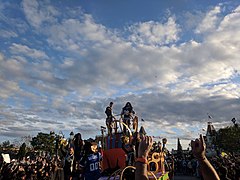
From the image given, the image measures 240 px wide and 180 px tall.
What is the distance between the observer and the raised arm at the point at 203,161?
2424 mm

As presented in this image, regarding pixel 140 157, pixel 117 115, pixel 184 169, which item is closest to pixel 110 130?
pixel 117 115

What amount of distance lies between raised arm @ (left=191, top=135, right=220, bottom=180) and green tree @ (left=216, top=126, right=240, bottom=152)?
170 feet

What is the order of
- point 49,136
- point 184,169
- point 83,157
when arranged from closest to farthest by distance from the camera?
point 83,157 < point 184,169 < point 49,136

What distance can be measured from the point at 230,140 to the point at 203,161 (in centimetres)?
5251

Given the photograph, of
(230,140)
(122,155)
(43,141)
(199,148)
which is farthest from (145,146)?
(43,141)

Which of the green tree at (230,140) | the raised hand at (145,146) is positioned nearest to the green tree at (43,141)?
the green tree at (230,140)

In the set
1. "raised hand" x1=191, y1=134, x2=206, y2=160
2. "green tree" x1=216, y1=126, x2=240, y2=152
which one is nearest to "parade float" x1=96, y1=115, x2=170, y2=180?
"raised hand" x1=191, y1=134, x2=206, y2=160

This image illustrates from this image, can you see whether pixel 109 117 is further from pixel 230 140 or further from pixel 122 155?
pixel 230 140

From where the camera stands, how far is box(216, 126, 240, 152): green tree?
1956 inches

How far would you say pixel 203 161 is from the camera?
98.0 inches

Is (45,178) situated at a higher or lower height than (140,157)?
lower

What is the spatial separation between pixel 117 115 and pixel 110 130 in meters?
0.80

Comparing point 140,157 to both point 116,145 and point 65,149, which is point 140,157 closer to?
point 65,149

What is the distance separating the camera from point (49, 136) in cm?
6425
